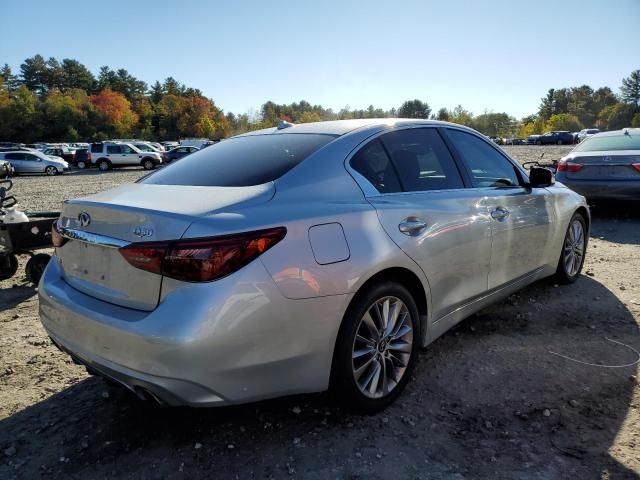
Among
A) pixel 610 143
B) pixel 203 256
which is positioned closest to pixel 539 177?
pixel 203 256

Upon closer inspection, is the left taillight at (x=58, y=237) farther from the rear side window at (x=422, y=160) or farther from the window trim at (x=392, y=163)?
the rear side window at (x=422, y=160)

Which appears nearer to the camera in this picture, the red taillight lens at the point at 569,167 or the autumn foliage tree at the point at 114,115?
the red taillight lens at the point at 569,167

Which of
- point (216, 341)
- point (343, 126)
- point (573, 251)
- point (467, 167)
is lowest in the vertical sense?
point (573, 251)

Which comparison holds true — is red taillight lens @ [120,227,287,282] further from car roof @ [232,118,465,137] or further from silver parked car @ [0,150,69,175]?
silver parked car @ [0,150,69,175]

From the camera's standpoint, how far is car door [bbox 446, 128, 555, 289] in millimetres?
3504

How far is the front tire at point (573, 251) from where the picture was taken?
4738mm

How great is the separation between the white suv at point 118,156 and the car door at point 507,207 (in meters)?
30.5

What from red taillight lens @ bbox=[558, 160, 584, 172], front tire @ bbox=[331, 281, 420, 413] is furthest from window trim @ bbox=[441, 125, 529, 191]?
red taillight lens @ bbox=[558, 160, 584, 172]

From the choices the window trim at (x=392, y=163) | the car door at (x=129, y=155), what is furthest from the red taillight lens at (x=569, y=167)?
the car door at (x=129, y=155)

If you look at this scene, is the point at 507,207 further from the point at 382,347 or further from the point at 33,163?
the point at 33,163

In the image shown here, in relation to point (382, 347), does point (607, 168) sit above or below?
above

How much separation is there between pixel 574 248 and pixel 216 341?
412 centimetres

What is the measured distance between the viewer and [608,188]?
796cm

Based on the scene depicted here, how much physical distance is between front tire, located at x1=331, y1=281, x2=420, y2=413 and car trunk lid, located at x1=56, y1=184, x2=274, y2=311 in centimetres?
77
